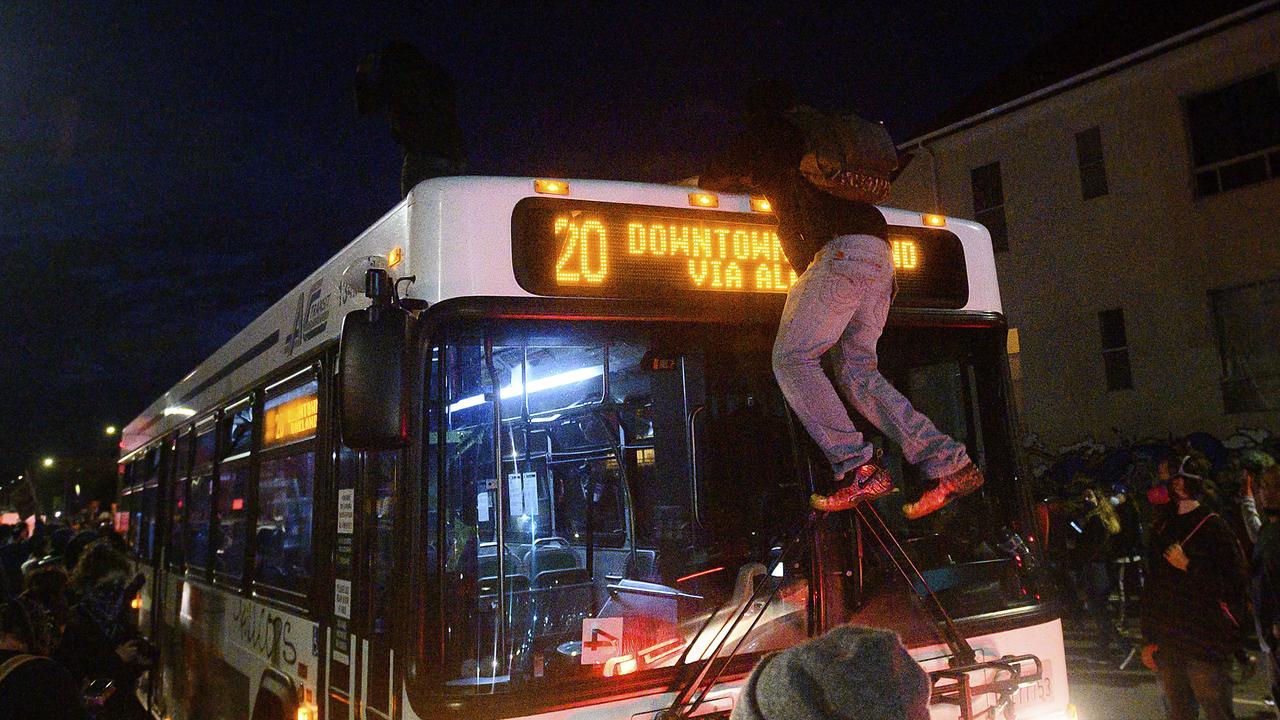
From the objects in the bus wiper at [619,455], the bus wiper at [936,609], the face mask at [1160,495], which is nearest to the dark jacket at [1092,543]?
the face mask at [1160,495]

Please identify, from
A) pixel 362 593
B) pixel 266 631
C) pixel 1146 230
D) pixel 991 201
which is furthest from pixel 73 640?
pixel 991 201

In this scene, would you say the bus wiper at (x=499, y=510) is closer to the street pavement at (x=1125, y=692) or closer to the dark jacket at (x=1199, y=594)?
the dark jacket at (x=1199, y=594)

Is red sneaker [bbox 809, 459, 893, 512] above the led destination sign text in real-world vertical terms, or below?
below

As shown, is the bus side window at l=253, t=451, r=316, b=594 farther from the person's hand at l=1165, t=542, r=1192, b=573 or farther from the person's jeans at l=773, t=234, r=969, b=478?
the person's hand at l=1165, t=542, r=1192, b=573

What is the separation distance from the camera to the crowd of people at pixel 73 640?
319 cm

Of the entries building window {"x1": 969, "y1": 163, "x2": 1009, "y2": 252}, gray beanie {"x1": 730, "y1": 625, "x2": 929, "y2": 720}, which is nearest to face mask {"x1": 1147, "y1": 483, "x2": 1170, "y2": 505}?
gray beanie {"x1": 730, "y1": 625, "x2": 929, "y2": 720}

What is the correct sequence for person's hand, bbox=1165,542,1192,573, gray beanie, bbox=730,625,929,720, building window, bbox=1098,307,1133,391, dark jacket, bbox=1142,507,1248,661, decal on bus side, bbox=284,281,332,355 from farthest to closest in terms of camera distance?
building window, bbox=1098,307,1133,391, person's hand, bbox=1165,542,1192,573, dark jacket, bbox=1142,507,1248,661, decal on bus side, bbox=284,281,332,355, gray beanie, bbox=730,625,929,720

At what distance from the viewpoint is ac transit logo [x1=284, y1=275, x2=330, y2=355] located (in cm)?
390

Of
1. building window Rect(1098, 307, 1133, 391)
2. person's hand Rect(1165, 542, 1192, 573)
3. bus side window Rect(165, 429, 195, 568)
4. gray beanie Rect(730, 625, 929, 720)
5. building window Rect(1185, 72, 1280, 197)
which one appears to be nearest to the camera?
gray beanie Rect(730, 625, 929, 720)

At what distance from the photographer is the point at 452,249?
2.88 meters

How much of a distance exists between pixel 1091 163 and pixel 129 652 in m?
16.9

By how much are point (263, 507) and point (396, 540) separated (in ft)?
7.20

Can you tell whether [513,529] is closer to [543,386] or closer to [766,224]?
[543,386]

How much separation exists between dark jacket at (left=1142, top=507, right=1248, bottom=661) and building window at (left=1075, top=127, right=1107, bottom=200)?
12688 millimetres
